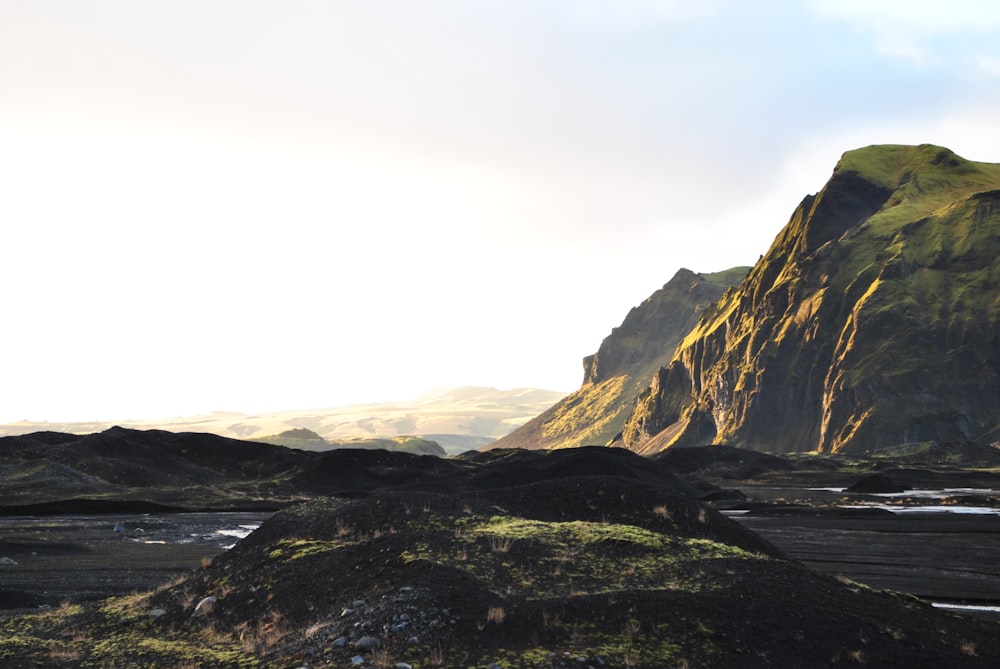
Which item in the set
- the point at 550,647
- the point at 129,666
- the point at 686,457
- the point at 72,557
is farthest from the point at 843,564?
the point at 686,457

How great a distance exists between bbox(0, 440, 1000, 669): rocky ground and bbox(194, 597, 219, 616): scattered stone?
43 millimetres

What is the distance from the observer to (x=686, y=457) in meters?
172

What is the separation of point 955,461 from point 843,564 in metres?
154

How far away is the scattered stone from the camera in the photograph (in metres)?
21.4

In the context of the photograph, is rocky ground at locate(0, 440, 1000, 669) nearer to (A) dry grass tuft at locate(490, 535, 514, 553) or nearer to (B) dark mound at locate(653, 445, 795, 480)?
(A) dry grass tuft at locate(490, 535, 514, 553)

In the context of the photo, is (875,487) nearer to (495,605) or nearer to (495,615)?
(495,605)

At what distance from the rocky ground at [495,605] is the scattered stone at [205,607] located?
0.04 metres

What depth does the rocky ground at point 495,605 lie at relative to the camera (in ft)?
54.6

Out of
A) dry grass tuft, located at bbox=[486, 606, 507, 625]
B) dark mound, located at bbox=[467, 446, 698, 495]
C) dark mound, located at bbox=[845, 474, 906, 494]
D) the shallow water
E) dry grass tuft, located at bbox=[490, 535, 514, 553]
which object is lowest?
dark mound, located at bbox=[845, 474, 906, 494]

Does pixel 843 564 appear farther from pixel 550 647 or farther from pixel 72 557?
pixel 72 557

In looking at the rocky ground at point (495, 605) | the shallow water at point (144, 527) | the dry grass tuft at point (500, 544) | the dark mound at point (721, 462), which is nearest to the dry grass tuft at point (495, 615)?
the rocky ground at point (495, 605)

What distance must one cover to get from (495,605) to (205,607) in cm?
804

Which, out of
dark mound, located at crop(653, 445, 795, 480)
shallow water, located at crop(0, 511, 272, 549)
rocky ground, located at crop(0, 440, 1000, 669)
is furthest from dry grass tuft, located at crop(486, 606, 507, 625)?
dark mound, located at crop(653, 445, 795, 480)

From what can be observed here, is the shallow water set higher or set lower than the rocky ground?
lower
